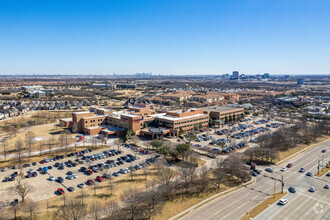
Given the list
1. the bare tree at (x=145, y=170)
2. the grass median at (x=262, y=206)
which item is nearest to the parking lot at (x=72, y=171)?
the bare tree at (x=145, y=170)

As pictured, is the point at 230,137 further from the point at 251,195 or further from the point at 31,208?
the point at 31,208

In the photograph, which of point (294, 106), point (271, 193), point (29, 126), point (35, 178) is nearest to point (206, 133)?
point (271, 193)

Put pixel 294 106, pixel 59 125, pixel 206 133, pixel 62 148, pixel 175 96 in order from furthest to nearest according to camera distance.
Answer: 1. pixel 175 96
2. pixel 294 106
3. pixel 59 125
4. pixel 206 133
5. pixel 62 148

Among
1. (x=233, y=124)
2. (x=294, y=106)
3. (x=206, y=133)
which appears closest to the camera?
(x=206, y=133)

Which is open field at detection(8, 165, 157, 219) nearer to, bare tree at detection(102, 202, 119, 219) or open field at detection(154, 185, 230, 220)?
bare tree at detection(102, 202, 119, 219)

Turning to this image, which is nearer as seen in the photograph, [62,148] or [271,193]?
[271,193]

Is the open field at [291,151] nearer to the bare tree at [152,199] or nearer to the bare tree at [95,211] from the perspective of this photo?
the bare tree at [152,199]

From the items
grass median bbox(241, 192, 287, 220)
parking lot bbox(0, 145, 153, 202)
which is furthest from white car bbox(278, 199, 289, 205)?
parking lot bbox(0, 145, 153, 202)

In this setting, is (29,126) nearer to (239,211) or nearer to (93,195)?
(93,195)
